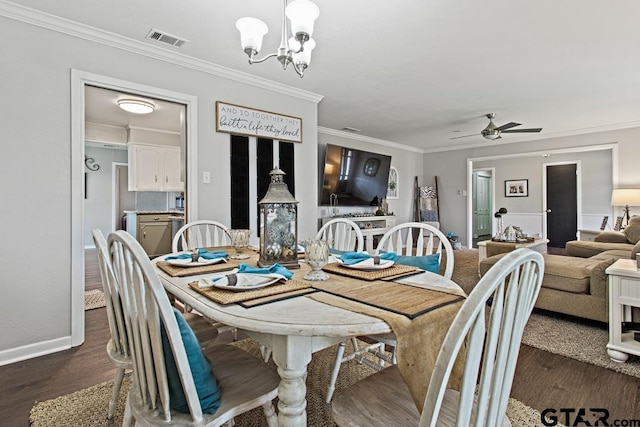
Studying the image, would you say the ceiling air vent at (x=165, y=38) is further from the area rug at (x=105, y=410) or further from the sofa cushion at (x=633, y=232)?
the sofa cushion at (x=633, y=232)

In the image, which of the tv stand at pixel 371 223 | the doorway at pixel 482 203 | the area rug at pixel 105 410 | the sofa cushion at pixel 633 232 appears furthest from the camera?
the doorway at pixel 482 203

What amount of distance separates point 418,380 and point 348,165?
5301 mm

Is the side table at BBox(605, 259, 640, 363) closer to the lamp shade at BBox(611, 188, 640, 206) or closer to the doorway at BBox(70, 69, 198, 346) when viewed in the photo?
the doorway at BBox(70, 69, 198, 346)

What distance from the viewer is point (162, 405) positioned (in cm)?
97

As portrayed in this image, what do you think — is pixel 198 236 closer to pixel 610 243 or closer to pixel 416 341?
pixel 416 341

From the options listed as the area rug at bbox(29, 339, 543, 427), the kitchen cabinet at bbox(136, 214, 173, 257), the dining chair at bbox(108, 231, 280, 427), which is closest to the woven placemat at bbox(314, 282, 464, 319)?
the dining chair at bbox(108, 231, 280, 427)

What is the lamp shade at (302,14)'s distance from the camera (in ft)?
5.27

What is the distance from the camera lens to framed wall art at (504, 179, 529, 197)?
8273 mm

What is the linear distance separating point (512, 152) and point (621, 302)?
17.5 ft

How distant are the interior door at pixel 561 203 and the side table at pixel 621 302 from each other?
6479 mm

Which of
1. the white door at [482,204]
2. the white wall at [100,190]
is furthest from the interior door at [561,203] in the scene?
the white wall at [100,190]

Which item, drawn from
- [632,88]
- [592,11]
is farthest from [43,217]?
[632,88]

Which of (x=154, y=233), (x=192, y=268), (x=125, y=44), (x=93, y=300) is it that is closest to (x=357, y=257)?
(x=192, y=268)

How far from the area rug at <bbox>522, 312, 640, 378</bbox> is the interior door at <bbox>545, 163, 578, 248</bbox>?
5.82 metres
